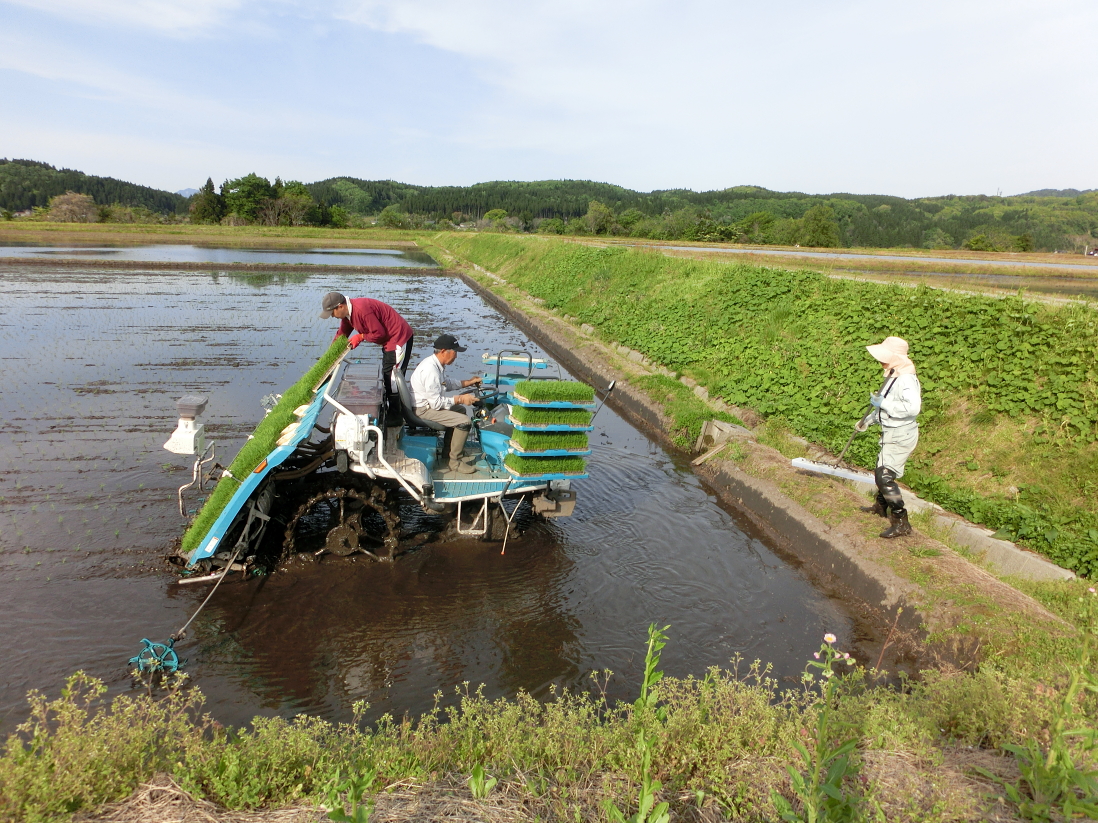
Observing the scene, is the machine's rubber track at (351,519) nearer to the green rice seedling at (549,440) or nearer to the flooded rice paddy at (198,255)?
the green rice seedling at (549,440)

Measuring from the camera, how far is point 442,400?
6.96 metres

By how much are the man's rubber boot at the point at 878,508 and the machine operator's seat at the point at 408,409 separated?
5056 mm

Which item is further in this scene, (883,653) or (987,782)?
(883,653)

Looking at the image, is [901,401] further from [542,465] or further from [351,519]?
[351,519]

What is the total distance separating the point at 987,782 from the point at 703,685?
1571 millimetres

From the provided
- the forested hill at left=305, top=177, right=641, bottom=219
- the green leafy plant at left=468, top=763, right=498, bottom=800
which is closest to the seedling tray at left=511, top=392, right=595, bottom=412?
the green leafy plant at left=468, top=763, right=498, bottom=800

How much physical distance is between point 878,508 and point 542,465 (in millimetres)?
4058

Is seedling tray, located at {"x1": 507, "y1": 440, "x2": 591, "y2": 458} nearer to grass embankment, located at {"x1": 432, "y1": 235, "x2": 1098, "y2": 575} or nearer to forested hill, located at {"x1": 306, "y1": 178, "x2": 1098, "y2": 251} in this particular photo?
grass embankment, located at {"x1": 432, "y1": 235, "x2": 1098, "y2": 575}

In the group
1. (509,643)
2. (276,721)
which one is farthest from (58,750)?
(509,643)

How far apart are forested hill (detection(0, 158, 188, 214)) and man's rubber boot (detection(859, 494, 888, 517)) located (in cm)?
15991

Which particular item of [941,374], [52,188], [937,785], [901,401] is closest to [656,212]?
[52,188]

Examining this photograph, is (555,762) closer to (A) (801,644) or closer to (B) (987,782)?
(B) (987,782)

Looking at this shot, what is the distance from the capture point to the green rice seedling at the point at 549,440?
676 cm

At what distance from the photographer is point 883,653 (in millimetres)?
5855
